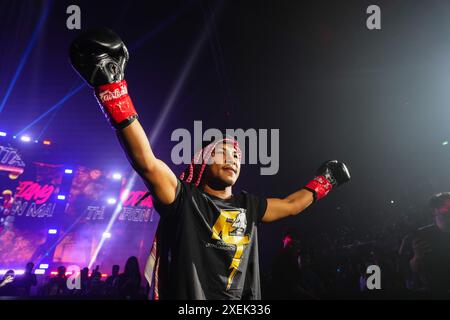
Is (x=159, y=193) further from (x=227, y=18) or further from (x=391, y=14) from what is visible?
(x=391, y=14)

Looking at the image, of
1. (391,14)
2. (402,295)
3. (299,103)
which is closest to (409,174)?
(299,103)

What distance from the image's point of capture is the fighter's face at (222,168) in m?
2.40

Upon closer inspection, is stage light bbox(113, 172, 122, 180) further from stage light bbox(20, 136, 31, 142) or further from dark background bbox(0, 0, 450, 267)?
stage light bbox(20, 136, 31, 142)

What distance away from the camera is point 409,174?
14562mm

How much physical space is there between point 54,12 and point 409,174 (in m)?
16.1

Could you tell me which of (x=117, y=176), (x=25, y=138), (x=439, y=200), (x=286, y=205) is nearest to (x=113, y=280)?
(x=286, y=205)

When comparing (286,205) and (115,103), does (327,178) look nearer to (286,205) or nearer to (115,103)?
(286,205)

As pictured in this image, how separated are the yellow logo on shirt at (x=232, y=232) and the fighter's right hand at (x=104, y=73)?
3.22 ft

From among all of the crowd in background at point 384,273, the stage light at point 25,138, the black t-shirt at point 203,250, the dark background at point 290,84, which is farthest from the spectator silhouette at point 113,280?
the stage light at point 25,138

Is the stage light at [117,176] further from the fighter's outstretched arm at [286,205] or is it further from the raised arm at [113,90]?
the raised arm at [113,90]

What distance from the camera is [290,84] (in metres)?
9.94

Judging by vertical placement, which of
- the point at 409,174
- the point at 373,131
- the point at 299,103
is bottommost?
the point at 409,174

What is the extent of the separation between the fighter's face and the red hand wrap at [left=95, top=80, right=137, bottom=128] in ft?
3.02

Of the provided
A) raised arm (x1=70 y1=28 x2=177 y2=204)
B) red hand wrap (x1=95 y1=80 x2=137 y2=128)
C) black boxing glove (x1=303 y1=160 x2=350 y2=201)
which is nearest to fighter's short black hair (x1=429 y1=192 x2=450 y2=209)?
black boxing glove (x1=303 y1=160 x2=350 y2=201)
